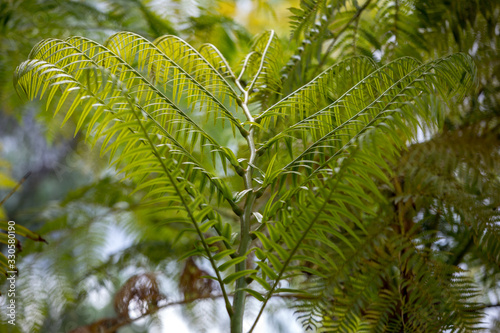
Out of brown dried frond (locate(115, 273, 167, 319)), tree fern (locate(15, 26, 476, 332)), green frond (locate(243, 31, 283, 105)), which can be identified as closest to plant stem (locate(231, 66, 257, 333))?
tree fern (locate(15, 26, 476, 332))

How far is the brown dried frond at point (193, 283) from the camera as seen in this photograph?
1.15 metres

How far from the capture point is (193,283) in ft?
3.77

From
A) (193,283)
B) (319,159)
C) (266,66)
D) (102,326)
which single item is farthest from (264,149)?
(102,326)

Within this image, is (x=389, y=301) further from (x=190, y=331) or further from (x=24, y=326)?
(x=24, y=326)

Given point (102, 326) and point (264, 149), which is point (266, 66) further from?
point (102, 326)

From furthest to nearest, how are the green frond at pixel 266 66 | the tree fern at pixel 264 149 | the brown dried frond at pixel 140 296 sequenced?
the brown dried frond at pixel 140 296 → the green frond at pixel 266 66 → the tree fern at pixel 264 149

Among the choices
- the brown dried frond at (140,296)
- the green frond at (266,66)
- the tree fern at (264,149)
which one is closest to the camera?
the tree fern at (264,149)

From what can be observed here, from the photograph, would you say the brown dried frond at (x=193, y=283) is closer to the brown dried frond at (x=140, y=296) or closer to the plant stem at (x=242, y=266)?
the brown dried frond at (x=140, y=296)

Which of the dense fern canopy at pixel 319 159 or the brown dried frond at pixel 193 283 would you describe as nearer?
the dense fern canopy at pixel 319 159

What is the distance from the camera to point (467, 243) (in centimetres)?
100

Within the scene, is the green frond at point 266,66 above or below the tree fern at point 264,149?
above

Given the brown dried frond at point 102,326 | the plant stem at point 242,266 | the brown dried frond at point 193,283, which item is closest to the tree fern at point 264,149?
the plant stem at point 242,266

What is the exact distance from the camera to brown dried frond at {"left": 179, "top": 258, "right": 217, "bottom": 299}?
1148 mm

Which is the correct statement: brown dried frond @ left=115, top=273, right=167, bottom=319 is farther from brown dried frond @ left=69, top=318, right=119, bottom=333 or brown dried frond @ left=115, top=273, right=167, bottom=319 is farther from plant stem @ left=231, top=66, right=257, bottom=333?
plant stem @ left=231, top=66, right=257, bottom=333
